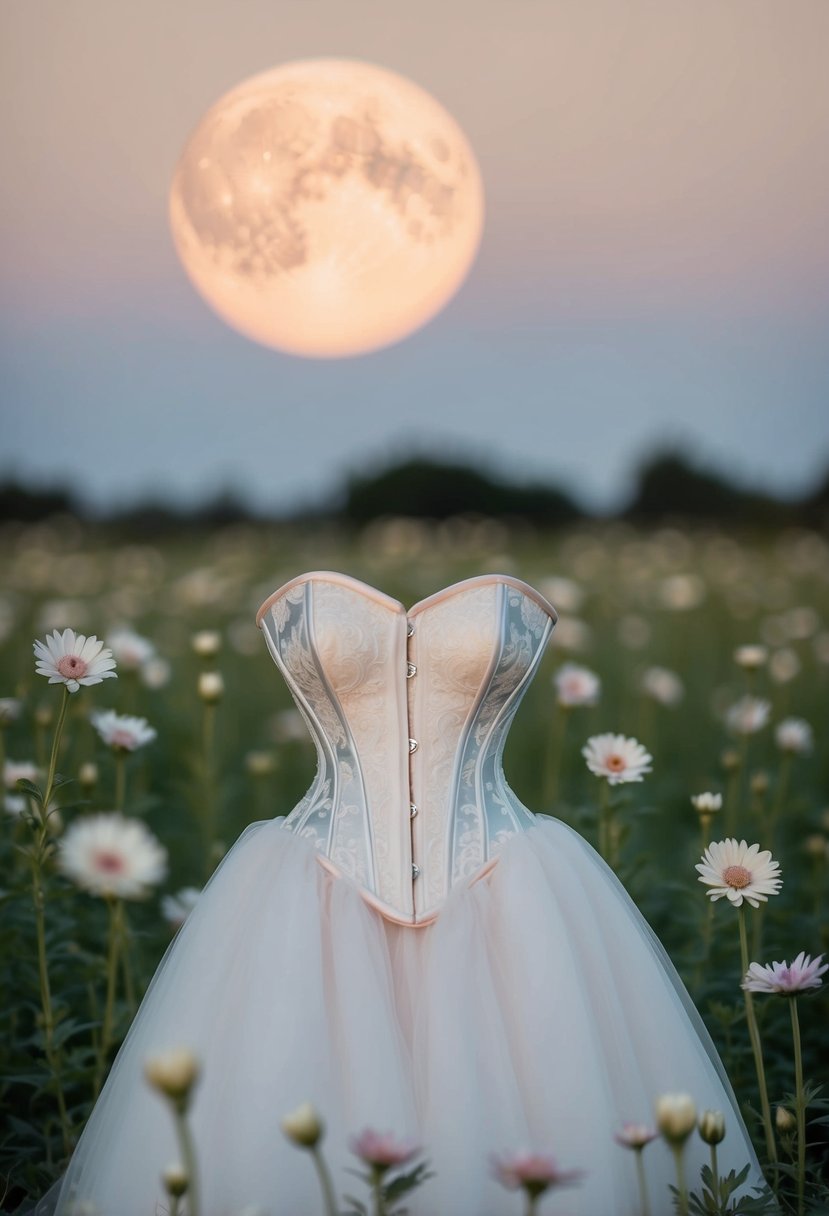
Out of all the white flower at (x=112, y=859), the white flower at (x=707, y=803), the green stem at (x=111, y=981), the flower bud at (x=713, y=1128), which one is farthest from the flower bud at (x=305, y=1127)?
the white flower at (x=707, y=803)

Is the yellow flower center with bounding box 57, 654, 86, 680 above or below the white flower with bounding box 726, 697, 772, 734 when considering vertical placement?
above

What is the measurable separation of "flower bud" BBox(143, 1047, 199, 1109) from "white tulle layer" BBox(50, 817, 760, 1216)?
0.36 meters

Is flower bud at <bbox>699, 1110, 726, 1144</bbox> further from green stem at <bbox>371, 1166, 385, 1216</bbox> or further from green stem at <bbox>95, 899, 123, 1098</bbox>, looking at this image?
→ green stem at <bbox>95, 899, 123, 1098</bbox>

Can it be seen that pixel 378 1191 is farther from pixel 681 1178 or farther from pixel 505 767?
pixel 505 767

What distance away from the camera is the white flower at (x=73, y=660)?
1.35 m

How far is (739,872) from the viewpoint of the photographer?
1.27 meters

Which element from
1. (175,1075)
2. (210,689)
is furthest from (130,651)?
(175,1075)

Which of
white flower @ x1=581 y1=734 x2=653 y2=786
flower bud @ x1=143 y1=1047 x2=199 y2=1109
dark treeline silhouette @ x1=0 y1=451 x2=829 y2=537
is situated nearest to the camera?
flower bud @ x1=143 y1=1047 x2=199 y2=1109

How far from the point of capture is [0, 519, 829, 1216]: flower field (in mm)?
1346

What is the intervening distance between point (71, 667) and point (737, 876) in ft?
2.52

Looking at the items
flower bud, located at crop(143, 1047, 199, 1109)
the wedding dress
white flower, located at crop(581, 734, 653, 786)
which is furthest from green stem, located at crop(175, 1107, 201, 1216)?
white flower, located at crop(581, 734, 653, 786)

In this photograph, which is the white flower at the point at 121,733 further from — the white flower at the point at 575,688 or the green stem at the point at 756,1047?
the green stem at the point at 756,1047

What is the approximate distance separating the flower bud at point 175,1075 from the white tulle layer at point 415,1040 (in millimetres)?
359

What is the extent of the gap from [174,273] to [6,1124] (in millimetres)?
3749
